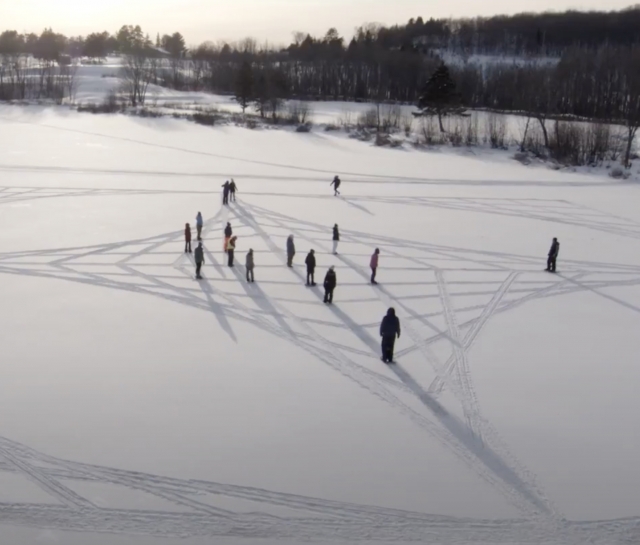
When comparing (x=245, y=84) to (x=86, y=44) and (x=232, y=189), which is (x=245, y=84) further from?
(x=86, y=44)

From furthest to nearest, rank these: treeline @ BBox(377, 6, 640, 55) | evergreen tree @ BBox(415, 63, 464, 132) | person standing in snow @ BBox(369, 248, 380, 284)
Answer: treeline @ BBox(377, 6, 640, 55), evergreen tree @ BBox(415, 63, 464, 132), person standing in snow @ BBox(369, 248, 380, 284)

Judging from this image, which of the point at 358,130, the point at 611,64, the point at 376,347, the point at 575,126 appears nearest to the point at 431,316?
the point at 376,347

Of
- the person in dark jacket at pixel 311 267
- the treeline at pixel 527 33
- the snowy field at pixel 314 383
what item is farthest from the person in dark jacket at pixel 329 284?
the treeline at pixel 527 33

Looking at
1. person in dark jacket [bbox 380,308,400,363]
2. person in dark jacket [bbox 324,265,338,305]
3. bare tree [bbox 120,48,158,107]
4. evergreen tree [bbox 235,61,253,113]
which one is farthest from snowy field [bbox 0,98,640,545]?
bare tree [bbox 120,48,158,107]

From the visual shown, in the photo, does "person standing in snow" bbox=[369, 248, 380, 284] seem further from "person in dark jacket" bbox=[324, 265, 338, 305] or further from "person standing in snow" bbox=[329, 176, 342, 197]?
"person standing in snow" bbox=[329, 176, 342, 197]

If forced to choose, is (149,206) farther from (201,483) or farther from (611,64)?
(611,64)

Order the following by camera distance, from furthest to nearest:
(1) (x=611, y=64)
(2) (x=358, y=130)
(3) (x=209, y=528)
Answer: (1) (x=611, y=64) < (2) (x=358, y=130) < (3) (x=209, y=528)

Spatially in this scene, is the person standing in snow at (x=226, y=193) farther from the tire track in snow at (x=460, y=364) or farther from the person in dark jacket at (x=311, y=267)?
the tire track in snow at (x=460, y=364)
